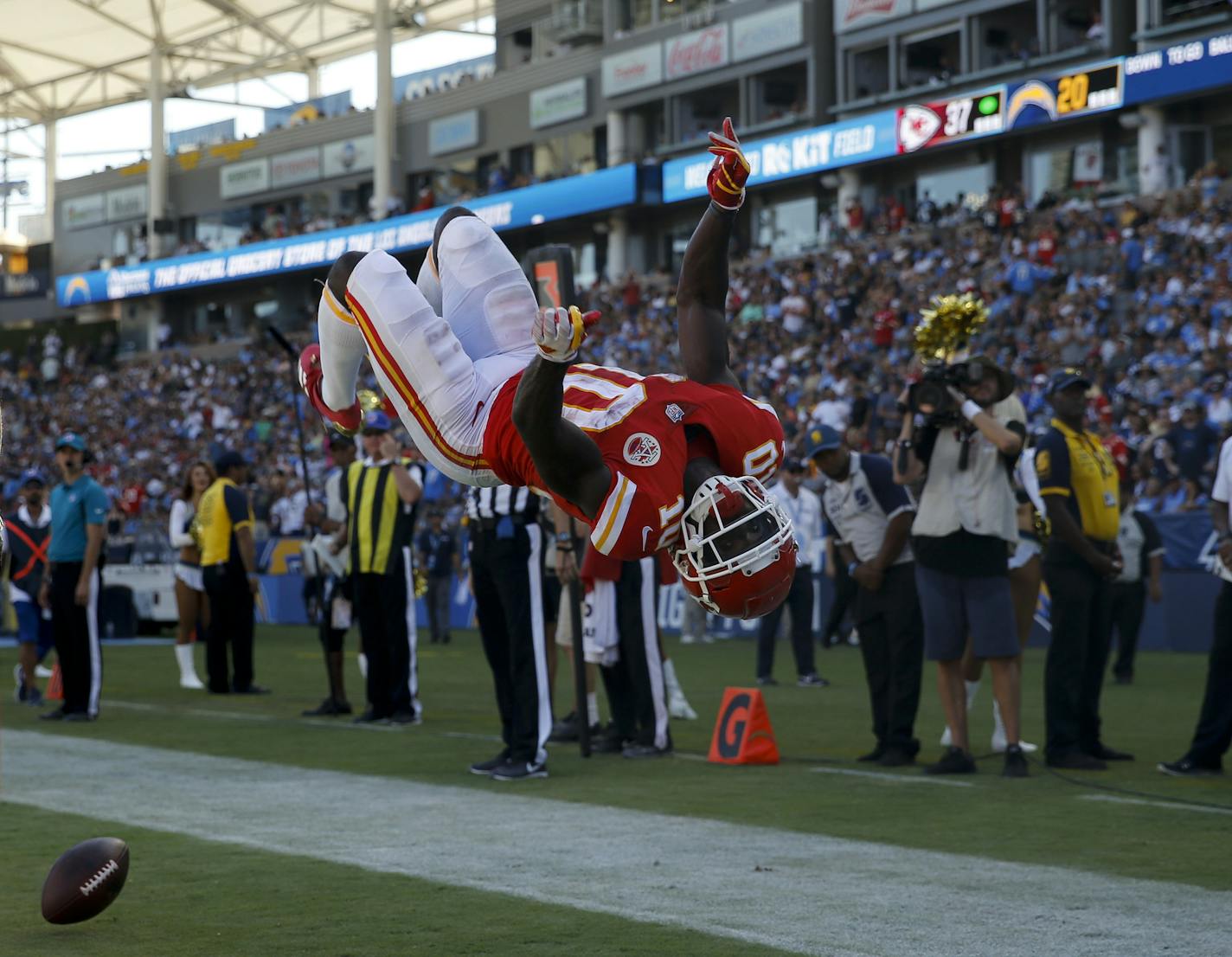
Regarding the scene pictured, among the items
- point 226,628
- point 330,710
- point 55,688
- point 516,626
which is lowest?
point 330,710

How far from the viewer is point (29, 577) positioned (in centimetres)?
1443

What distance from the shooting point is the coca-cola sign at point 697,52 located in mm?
36938

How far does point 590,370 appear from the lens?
211 inches

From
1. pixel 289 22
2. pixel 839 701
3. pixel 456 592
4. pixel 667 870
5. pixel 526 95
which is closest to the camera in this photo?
pixel 667 870

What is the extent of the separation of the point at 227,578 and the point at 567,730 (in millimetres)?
4879

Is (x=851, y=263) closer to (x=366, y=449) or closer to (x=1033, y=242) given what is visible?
(x=1033, y=242)

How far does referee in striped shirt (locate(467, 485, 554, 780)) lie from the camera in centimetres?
901

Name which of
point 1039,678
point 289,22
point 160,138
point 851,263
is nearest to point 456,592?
point 851,263

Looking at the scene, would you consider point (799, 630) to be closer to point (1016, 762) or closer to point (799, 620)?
point (799, 620)

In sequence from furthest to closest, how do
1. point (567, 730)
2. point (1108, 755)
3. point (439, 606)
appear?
point (439, 606) → point (567, 730) → point (1108, 755)

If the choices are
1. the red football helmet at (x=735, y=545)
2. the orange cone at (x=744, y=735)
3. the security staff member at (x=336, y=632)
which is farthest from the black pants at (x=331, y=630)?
the red football helmet at (x=735, y=545)

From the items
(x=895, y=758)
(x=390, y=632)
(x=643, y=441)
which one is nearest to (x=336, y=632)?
(x=390, y=632)

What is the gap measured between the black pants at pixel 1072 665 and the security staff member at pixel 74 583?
22.3 feet

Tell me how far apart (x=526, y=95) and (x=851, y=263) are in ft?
53.9
